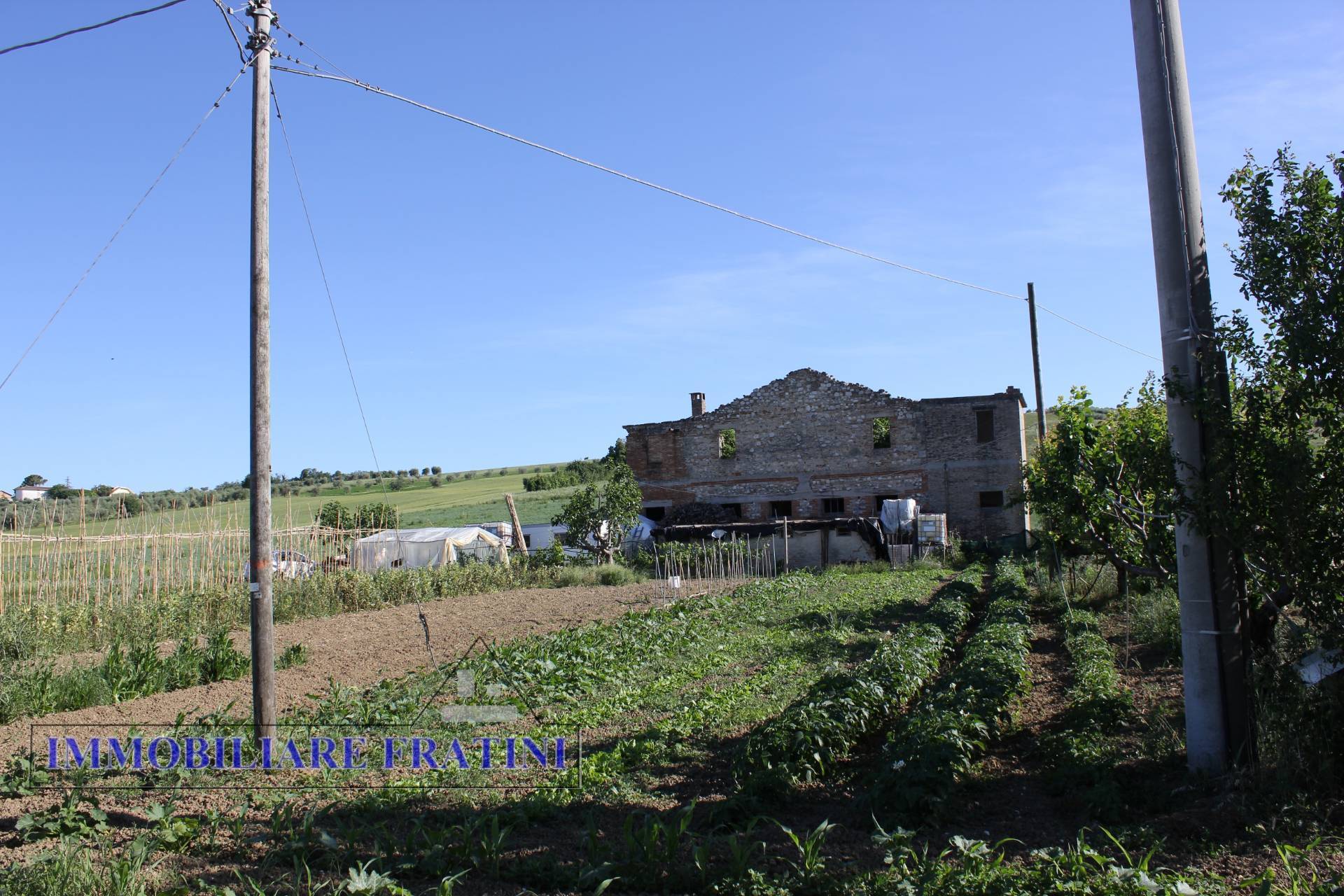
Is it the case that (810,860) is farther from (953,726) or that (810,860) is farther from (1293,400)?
(1293,400)

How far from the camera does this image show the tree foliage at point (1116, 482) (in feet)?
23.9

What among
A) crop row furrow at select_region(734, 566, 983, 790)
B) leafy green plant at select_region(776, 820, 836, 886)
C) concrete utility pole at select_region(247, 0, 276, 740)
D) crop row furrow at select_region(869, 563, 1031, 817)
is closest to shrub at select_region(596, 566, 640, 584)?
crop row furrow at select_region(869, 563, 1031, 817)

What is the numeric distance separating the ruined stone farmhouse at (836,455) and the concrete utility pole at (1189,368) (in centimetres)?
3076

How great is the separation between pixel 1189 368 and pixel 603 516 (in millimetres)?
26164

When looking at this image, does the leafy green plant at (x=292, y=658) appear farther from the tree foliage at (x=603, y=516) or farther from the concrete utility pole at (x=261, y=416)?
the tree foliage at (x=603, y=516)

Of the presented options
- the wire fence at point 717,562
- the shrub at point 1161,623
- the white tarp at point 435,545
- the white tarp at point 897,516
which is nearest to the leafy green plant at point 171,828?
the shrub at point 1161,623

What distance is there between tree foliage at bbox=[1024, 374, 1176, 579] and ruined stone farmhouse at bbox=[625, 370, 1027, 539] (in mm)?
24230

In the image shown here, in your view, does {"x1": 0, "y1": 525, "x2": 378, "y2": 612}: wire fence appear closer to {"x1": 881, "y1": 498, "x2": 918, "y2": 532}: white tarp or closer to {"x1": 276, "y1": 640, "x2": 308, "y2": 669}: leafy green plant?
{"x1": 276, "y1": 640, "x2": 308, "y2": 669}: leafy green plant

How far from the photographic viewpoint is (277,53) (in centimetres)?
834

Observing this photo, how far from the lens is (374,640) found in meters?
13.8

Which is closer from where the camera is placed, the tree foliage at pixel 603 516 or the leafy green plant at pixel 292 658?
the leafy green plant at pixel 292 658

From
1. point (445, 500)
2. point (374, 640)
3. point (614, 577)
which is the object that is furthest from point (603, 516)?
point (445, 500)

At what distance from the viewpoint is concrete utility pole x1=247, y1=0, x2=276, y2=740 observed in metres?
7.52

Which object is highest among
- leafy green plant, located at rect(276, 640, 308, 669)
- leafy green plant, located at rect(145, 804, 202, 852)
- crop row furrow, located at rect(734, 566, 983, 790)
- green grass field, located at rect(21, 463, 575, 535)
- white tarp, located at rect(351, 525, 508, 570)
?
green grass field, located at rect(21, 463, 575, 535)
